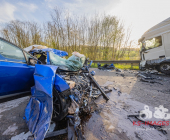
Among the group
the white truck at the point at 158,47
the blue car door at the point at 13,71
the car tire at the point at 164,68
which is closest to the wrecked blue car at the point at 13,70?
the blue car door at the point at 13,71

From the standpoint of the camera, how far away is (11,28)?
10938 mm

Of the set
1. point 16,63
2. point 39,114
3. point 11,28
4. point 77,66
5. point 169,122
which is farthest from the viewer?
point 11,28

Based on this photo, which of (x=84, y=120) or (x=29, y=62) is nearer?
(x=84, y=120)

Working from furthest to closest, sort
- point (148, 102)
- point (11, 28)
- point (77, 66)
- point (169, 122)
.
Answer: point (11, 28) < point (77, 66) < point (148, 102) < point (169, 122)

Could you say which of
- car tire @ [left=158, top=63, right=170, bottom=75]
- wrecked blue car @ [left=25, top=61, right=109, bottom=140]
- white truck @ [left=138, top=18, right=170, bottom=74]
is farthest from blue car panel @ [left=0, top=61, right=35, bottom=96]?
car tire @ [left=158, top=63, right=170, bottom=75]

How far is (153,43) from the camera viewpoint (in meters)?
5.11

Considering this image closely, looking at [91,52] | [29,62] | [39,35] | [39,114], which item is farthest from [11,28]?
[39,114]

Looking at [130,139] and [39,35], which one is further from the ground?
[39,35]

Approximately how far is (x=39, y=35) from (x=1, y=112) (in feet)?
40.6

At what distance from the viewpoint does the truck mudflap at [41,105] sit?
43.5 inches

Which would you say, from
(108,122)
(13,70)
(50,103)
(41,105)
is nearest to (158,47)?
(108,122)

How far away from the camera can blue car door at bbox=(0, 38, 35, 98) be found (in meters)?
1.56

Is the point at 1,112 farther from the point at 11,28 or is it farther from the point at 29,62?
the point at 11,28

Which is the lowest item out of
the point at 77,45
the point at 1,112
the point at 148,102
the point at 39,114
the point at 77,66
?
the point at 1,112
